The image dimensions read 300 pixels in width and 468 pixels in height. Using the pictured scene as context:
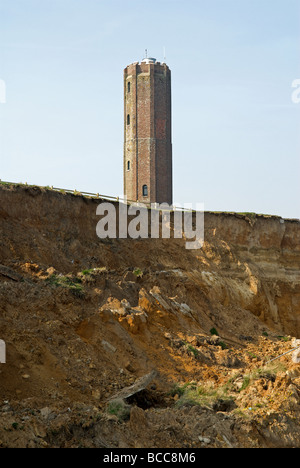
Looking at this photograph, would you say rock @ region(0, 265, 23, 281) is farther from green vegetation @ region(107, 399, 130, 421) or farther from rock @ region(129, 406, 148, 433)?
rock @ region(129, 406, 148, 433)

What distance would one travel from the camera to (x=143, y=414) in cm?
1844

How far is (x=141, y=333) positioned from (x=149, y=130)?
105 feet

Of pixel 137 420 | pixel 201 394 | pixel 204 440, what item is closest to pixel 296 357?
pixel 201 394

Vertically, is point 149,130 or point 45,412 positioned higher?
point 149,130

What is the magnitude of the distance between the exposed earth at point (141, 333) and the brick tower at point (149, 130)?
1342cm

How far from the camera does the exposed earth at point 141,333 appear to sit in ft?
60.2

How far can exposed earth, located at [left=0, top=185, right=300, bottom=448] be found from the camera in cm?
1836

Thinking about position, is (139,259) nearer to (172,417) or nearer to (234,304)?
(234,304)

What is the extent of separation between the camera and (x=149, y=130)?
5581cm

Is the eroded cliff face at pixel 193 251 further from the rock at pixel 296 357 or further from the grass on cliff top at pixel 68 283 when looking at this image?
the rock at pixel 296 357

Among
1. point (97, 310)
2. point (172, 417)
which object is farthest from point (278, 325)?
point (172, 417)

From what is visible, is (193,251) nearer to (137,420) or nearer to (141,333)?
(141,333)

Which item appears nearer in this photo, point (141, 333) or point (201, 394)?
point (201, 394)
